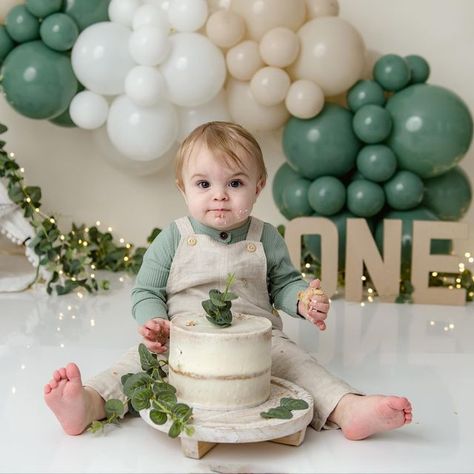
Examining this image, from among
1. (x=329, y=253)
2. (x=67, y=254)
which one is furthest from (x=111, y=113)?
(x=329, y=253)

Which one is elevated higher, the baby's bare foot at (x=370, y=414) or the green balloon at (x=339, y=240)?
the green balloon at (x=339, y=240)

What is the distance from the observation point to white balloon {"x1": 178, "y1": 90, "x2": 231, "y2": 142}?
2.56 metres

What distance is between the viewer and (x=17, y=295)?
2459mm

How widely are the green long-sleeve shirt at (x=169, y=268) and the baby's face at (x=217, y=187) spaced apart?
3.0 inches

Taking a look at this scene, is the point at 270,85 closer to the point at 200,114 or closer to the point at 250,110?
the point at 250,110

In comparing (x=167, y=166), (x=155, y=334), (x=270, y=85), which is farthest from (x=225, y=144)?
(x=167, y=166)

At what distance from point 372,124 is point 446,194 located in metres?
0.34

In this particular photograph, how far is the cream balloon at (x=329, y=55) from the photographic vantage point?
2.40 meters

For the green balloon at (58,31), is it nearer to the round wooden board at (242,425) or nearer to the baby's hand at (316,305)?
the baby's hand at (316,305)

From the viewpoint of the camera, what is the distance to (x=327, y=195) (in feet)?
8.00

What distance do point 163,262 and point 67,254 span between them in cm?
93

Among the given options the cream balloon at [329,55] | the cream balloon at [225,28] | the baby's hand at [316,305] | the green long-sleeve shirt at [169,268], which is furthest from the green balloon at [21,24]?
the baby's hand at [316,305]

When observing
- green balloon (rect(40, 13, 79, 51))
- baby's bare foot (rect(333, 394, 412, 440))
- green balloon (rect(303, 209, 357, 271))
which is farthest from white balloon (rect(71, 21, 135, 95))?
baby's bare foot (rect(333, 394, 412, 440))

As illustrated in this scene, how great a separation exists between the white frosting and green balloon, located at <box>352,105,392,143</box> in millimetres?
1170
